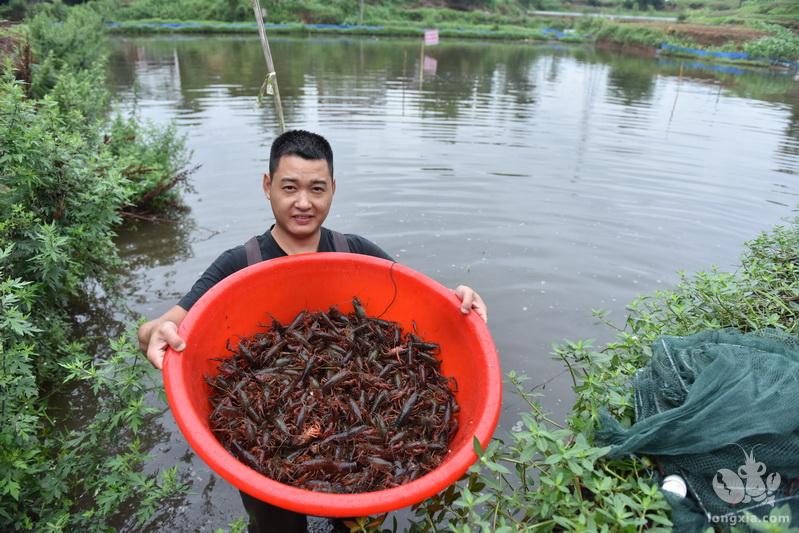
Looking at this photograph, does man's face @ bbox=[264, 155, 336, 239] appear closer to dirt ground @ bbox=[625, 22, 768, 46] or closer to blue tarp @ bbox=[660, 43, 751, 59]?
dirt ground @ bbox=[625, 22, 768, 46]

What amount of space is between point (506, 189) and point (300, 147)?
7.18 m

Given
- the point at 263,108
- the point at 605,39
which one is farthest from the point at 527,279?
the point at 605,39

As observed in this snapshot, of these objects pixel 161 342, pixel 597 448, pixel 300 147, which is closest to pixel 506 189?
pixel 300 147

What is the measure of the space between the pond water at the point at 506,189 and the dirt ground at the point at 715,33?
446 inches

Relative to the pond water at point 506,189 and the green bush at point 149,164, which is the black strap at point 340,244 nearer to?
the pond water at point 506,189

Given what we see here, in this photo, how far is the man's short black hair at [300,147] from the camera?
8.71ft

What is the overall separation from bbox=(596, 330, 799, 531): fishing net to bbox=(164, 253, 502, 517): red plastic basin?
0.62m

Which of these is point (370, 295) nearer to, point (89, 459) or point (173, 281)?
point (89, 459)

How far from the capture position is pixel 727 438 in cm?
169

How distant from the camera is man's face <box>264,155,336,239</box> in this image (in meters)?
2.65

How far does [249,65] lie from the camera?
961 inches

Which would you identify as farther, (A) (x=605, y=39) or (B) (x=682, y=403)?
(A) (x=605, y=39)

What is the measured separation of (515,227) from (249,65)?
2165 cm

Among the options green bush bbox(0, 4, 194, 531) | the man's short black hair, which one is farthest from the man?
green bush bbox(0, 4, 194, 531)
